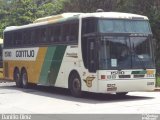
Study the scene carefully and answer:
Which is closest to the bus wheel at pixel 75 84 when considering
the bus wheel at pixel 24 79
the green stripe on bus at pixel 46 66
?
the green stripe on bus at pixel 46 66

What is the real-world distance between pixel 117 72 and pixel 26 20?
3130 cm

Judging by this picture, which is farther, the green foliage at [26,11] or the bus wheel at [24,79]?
the green foliage at [26,11]

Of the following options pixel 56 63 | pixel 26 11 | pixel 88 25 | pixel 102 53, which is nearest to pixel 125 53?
pixel 102 53

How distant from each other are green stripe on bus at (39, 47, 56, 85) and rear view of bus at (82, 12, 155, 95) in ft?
10.7

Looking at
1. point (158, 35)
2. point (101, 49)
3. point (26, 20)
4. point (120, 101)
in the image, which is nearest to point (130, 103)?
point (120, 101)

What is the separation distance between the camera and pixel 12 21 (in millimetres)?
49375

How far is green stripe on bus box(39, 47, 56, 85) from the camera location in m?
21.7

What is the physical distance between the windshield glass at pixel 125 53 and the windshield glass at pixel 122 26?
0.29 metres

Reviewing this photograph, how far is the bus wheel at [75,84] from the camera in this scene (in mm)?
19156

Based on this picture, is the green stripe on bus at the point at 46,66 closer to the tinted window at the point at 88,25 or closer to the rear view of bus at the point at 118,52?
the tinted window at the point at 88,25

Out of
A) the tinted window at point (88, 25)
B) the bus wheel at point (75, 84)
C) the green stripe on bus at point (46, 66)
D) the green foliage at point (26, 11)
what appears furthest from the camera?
the green foliage at point (26, 11)

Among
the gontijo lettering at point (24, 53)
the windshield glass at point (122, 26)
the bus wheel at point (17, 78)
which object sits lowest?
the bus wheel at point (17, 78)

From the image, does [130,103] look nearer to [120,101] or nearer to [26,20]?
[120,101]

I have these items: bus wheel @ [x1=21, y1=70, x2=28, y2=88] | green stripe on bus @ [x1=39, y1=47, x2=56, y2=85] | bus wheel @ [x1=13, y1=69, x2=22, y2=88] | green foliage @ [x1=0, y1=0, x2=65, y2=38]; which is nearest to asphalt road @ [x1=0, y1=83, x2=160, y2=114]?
green stripe on bus @ [x1=39, y1=47, x2=56, y2=85]
